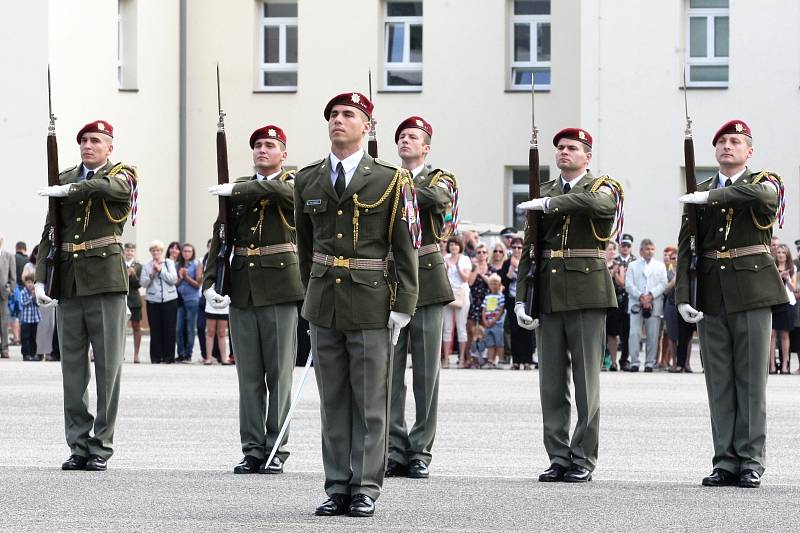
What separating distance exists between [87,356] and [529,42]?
24.0 metres

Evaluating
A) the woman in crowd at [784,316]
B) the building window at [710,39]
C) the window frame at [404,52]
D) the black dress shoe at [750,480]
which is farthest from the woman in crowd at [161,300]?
the black dress shoe at [750,480]

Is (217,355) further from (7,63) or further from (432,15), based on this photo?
(432,15)

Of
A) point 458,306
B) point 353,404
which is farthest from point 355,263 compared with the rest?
point 458,306

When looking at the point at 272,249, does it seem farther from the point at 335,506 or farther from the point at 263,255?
the point at 335,506

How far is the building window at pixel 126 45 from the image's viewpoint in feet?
110

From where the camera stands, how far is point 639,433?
14.4 meters

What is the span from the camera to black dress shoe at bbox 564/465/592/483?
35.2 ft

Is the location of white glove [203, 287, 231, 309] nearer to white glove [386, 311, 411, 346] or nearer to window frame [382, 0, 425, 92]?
white glove [386, 311, 411, 346]

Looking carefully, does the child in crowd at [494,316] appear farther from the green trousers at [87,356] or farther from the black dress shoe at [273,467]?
the black dress shoe at [273,467]

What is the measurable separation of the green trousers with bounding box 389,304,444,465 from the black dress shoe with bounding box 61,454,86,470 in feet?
6.41

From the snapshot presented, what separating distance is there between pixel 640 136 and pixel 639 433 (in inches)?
731

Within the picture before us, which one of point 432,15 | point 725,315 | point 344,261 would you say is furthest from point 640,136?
point 344,261

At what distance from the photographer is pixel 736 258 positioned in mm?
10688

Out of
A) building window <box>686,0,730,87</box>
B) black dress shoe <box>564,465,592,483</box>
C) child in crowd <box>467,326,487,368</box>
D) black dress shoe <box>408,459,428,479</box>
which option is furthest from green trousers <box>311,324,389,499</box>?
building window <box>686,0,730,87</box>
